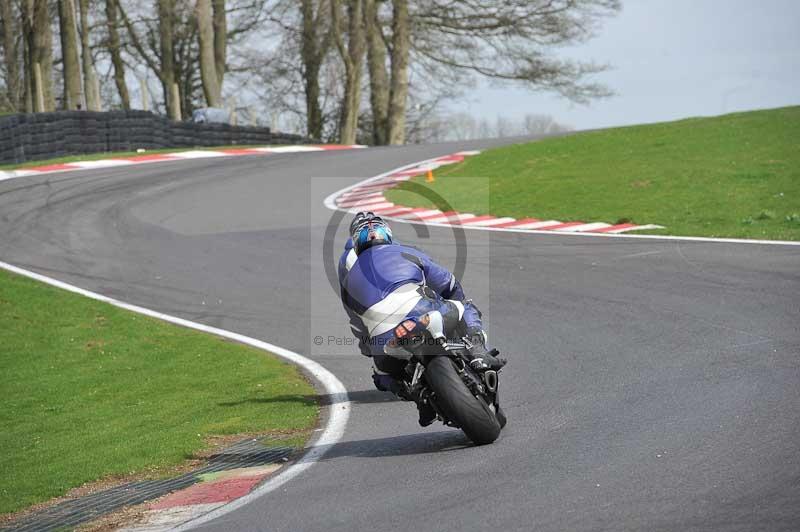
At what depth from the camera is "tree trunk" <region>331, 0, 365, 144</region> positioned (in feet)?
152

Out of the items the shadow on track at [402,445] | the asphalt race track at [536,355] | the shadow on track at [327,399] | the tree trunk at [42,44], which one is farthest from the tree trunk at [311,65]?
the shadow on track at [402,445]

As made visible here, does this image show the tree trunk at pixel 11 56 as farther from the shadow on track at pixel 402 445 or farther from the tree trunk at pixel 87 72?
the shadow on track at pixel 402 445

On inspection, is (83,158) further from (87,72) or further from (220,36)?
(220,36)

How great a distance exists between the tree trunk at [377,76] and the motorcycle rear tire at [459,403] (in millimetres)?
41456

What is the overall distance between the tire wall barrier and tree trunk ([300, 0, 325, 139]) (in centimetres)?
1806

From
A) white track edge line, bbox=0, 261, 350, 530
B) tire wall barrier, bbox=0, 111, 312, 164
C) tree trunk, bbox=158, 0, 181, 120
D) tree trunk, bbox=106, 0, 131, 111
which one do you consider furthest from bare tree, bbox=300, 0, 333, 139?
white track edge line, bbox=0, 261, 350, 530

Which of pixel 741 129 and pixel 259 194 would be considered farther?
pixel 741 129

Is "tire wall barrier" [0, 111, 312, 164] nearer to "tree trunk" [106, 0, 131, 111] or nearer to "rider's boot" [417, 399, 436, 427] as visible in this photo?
"tree trunk" [106, 0, 131, 111]

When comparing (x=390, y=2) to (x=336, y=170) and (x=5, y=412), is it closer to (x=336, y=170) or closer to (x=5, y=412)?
(x=336, y=170)

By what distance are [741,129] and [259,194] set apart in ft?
39.0

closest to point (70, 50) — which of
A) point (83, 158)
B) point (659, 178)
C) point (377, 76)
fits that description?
point (83, 158)

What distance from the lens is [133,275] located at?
609 inches

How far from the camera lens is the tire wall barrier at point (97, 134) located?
1054 inches

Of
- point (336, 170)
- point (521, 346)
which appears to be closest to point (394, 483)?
point (521, 346)
